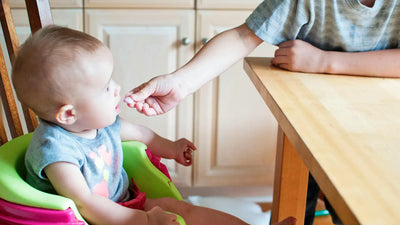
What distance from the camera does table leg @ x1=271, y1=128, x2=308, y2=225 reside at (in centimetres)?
98

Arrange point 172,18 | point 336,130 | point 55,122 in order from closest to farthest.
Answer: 1. point 336,130
2. point 55,122
3. point 172,18

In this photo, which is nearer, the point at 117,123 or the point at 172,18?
the point at 117,123

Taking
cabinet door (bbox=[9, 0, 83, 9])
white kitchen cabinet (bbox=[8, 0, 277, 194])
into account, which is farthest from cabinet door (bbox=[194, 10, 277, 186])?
cabinet door (bbox=[9, 0, 83, 9])

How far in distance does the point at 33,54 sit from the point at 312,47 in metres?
0.51

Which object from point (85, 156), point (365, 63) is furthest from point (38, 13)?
point (365, 63)

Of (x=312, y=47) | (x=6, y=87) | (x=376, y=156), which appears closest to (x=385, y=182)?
→ (x=376, y=156)

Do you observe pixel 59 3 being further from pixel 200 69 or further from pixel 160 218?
pixel 160 218

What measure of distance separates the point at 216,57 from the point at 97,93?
0.26 meters

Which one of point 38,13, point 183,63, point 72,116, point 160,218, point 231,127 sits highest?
point 38,13

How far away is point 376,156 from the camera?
536 millimetres

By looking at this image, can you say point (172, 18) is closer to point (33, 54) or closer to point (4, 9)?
point (4, 9)

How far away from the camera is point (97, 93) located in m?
0.76

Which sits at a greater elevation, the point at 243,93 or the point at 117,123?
the point at 117,123

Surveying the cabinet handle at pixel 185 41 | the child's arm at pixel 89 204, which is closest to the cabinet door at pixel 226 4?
the cabinet handle at pixel 185 41
